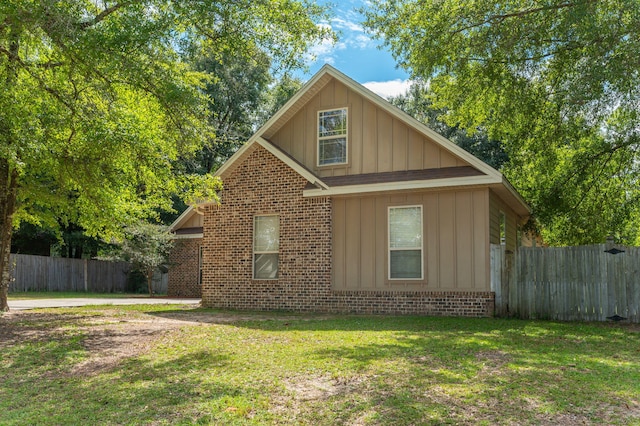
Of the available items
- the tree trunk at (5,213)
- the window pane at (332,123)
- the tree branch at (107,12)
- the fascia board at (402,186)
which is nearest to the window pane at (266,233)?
the fascia board at (402,186)

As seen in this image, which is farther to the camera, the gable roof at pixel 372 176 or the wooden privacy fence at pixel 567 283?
the gable roof at pixel 372 176

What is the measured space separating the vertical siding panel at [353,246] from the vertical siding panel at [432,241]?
68.1 inches

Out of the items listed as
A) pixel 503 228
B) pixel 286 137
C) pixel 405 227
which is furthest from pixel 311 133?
pixel 503 228

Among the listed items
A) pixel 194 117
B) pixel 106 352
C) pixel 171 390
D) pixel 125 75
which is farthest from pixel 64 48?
pixel 171 390

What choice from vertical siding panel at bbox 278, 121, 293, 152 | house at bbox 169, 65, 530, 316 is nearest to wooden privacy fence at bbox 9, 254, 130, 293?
house at bbox 169, 65, 530, 316

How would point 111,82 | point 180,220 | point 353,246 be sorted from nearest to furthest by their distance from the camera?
point 111,82 < point 353,246 < point 180,220

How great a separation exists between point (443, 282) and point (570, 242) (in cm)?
763

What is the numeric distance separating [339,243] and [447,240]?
271 cm

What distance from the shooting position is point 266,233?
576 inches

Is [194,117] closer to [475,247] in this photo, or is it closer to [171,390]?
[171,390]

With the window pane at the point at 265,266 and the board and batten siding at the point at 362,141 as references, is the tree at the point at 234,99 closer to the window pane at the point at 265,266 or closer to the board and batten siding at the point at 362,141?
the board and batten siding at the point at 362,141

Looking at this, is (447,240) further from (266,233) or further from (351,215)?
(266,233)

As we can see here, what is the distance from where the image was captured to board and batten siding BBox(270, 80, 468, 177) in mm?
13461

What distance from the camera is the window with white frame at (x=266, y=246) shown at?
47.3 feet
